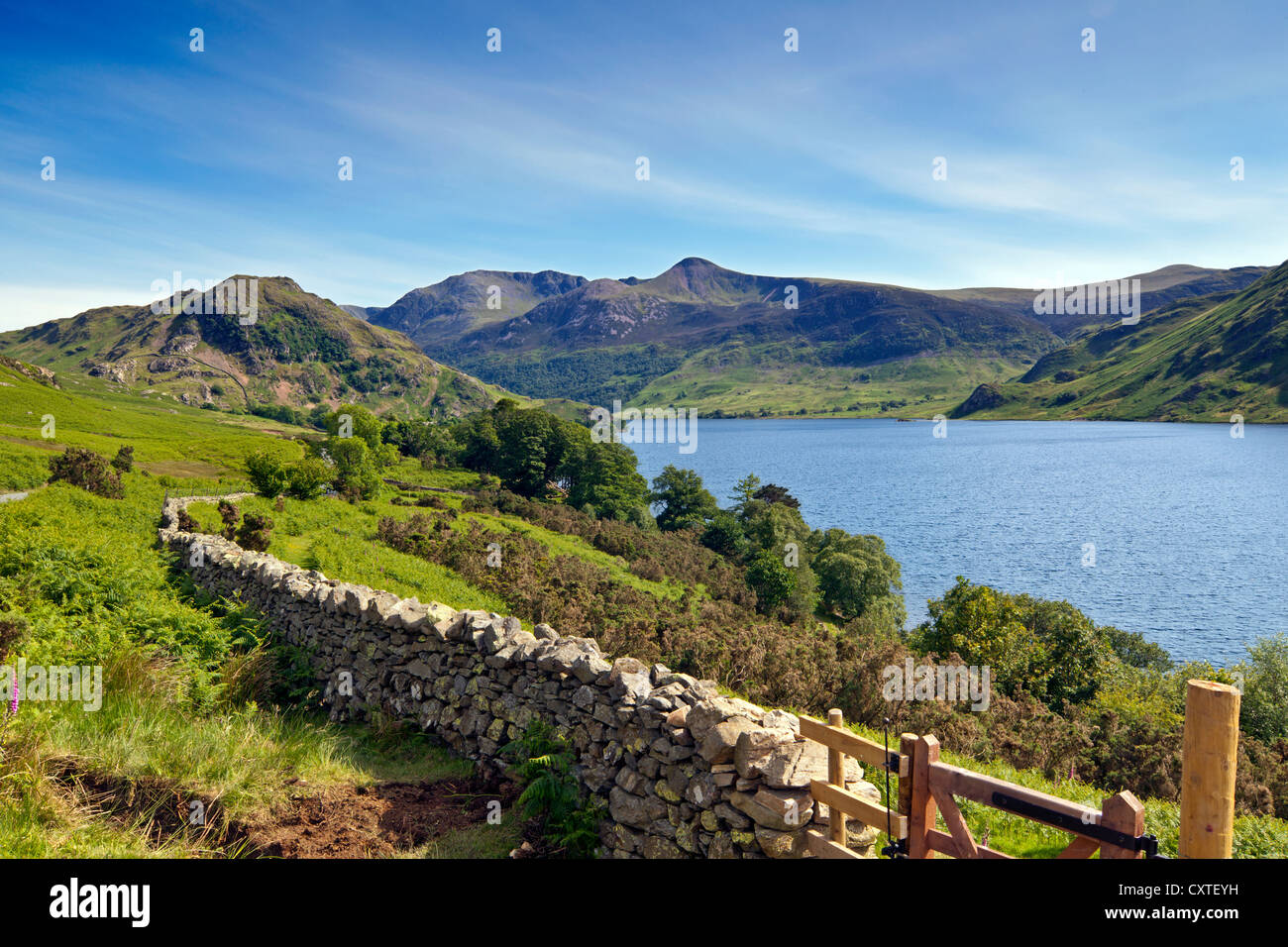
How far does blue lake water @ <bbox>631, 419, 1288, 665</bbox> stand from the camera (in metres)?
47.1

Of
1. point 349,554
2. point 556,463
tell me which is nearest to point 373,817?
point 349,554

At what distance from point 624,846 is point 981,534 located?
73.7m

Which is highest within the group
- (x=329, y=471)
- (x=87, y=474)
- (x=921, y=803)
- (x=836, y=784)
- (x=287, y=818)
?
(x=87, y=474)

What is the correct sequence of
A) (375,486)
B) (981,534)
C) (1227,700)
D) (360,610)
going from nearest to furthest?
(1227,700) < (360,610) < (375,486) < (981,534)

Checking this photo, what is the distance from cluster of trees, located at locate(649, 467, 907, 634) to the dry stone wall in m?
31.7

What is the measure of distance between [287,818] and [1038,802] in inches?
301

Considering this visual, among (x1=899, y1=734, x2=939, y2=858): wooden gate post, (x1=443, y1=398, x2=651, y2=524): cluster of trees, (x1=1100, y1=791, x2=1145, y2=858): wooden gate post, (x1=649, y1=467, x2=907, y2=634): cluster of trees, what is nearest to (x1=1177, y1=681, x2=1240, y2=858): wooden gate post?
(x1=1100, y1=791, x2=1145, y2=858): wooden gate post

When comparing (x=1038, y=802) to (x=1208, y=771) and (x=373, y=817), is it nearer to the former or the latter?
(x=1208, y=771)

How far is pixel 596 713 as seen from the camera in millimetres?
8156
